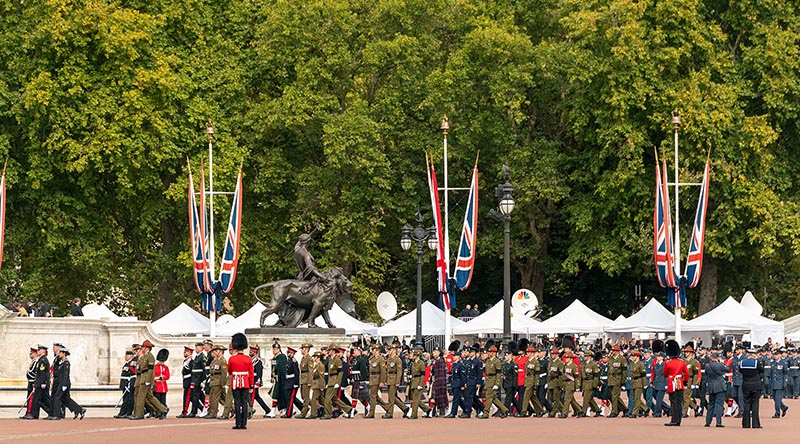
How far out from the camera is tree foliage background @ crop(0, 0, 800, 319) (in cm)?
5334

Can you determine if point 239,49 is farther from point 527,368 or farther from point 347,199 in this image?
point 527,368

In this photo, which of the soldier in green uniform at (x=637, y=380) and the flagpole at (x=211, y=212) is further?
the flagpole at (x=211, y=212)

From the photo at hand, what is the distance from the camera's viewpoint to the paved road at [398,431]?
2584 cm

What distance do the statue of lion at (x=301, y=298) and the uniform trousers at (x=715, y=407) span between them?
1232cm

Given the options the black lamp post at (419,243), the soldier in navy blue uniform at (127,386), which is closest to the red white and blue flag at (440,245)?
the black lamp post at (419,243)

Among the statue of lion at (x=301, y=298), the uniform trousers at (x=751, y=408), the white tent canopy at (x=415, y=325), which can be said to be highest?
the statue of lion at (x=301, y=298)

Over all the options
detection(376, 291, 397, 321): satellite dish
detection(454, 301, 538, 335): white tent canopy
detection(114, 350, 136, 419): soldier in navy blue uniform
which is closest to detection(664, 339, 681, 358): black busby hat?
detection(114, 350, 136, 419): soldier in navy blue uniform

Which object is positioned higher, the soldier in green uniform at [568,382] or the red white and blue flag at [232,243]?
the red white and blue flag at [232,243]

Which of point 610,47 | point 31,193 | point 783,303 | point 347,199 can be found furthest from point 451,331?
point 783,303

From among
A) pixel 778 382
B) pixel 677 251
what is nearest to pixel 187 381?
pixel 778 382

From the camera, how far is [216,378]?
3195 centimetres

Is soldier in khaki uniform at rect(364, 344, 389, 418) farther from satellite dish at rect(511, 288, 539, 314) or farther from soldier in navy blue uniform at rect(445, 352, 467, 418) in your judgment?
satellite dish at rect(511, 288, 539, 314)

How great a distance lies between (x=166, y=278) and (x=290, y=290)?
18.3 metres

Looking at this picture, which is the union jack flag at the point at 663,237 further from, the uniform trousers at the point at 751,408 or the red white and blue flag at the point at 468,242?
the uniform trousers at the point at 751,408
